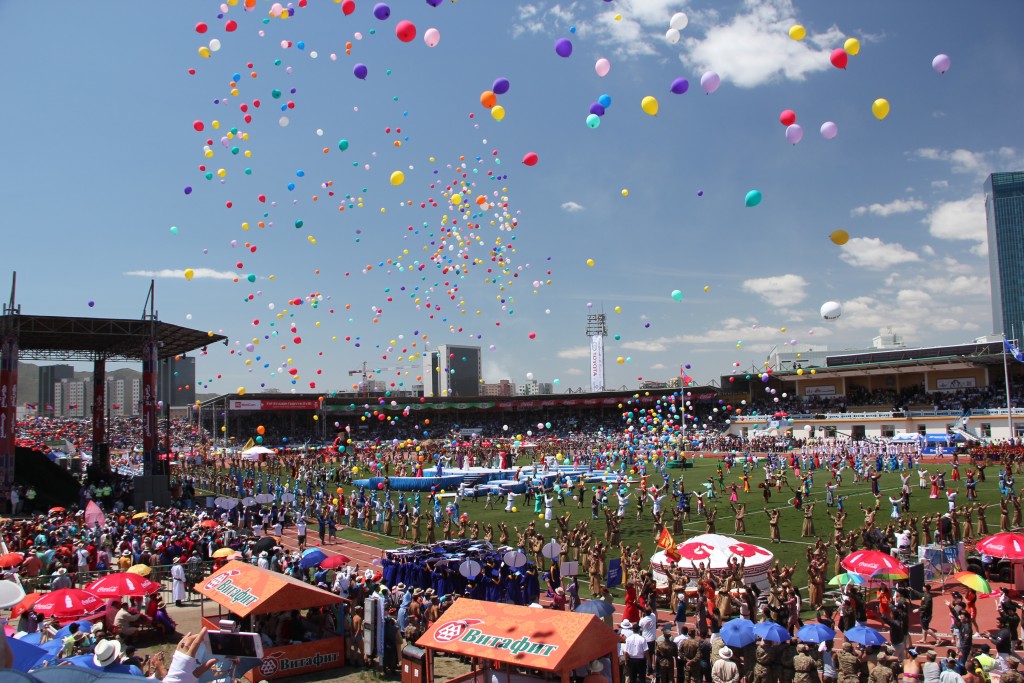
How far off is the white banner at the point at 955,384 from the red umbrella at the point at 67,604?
71.9m

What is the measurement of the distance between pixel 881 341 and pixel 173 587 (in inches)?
3799

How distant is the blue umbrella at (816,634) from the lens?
398 inches

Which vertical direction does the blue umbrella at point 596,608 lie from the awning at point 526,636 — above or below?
below

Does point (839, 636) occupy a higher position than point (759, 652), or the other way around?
point (759, 652)

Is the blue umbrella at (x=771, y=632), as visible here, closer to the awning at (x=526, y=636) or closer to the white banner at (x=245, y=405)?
the awning at (x=526, y=636)

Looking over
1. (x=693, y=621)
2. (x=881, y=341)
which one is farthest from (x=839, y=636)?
(x=881, y=341)

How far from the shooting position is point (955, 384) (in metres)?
67.7

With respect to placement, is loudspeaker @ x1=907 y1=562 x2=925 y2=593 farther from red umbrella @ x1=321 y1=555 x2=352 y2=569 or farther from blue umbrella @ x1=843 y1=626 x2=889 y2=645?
red umbrella @ x1=321 y1=555 x2=352 y2=569

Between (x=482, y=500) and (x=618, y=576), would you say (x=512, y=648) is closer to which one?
(x=618, y=576)

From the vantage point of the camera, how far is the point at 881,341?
316ft

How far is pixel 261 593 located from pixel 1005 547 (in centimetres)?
1354

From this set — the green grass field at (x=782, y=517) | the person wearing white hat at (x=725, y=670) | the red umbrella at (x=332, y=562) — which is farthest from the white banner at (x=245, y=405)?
the person wearing white hat at (x=725, y=670)

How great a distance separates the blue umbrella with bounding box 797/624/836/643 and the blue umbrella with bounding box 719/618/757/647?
2.24ft

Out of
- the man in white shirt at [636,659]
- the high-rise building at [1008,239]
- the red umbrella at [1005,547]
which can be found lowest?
the man in white shirt at [636,659]
